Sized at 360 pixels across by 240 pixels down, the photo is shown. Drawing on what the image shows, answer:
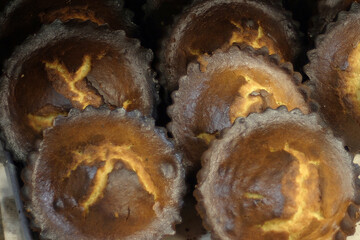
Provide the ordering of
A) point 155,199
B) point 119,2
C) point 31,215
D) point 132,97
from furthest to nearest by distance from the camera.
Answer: point 119,2
point 132,97
point 155,199
point 31,215

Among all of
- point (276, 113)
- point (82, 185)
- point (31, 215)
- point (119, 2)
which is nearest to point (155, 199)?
point (82, 185)

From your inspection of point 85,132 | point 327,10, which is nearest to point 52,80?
point 85,132

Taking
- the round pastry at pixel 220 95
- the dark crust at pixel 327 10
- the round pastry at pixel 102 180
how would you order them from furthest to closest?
the dark crust at pixel 327 10, the round pastry at pixel 220 95, the round pastry at pixel 102 180

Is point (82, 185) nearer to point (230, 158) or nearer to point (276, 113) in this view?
point (230, 158)

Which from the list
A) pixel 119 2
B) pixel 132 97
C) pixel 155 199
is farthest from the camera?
pixel 119 2

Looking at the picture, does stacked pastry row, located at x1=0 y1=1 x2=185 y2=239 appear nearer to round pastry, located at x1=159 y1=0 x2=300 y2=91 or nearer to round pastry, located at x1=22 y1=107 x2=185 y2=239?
round pastry, located at x1=22 y1=107 x2=185 y2=239

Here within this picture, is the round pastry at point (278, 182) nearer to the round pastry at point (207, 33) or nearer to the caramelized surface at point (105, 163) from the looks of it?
the caramelized surface at point (105, 163)

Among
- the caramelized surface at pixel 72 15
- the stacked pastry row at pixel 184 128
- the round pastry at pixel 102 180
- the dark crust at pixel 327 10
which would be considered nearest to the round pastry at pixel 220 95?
the stacked pastry row at pixel 184 128

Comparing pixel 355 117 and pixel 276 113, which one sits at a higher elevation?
pixel 276 113

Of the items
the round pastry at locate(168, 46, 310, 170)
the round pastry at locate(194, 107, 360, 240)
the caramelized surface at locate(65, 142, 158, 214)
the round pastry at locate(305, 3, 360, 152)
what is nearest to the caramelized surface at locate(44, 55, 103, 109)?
the caramelized surface at locate(65, 142, 158, 214)
